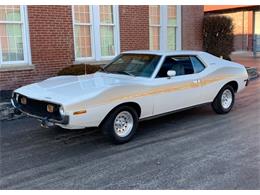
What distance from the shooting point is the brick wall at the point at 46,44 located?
9.49 m

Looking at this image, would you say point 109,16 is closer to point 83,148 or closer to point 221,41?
point 221,41

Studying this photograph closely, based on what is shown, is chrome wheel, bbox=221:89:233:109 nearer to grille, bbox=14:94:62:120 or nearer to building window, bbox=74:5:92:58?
grille, bbox=14:94:62:120

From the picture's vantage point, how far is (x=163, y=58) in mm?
6613

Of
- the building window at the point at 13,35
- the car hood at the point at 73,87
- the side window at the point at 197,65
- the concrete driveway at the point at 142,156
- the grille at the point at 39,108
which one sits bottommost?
the concrete driveway at the point at 142,156

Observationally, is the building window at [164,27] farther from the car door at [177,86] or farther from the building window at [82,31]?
the car door at [177,86]

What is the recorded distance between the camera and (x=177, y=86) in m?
6.54

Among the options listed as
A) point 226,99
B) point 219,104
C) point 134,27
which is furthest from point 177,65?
point 134,27

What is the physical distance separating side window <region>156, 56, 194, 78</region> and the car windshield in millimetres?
170

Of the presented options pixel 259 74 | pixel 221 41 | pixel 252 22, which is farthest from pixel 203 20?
pixel 252 22

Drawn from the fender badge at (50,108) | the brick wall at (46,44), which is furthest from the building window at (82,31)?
the fender badge at (50,108)

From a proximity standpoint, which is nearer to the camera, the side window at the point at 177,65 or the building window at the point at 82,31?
the side window at the point at 177,65

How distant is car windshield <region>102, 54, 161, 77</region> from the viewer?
21.2 ft

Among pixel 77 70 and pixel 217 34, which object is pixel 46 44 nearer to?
pixel 77 70

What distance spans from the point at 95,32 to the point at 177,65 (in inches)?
197
